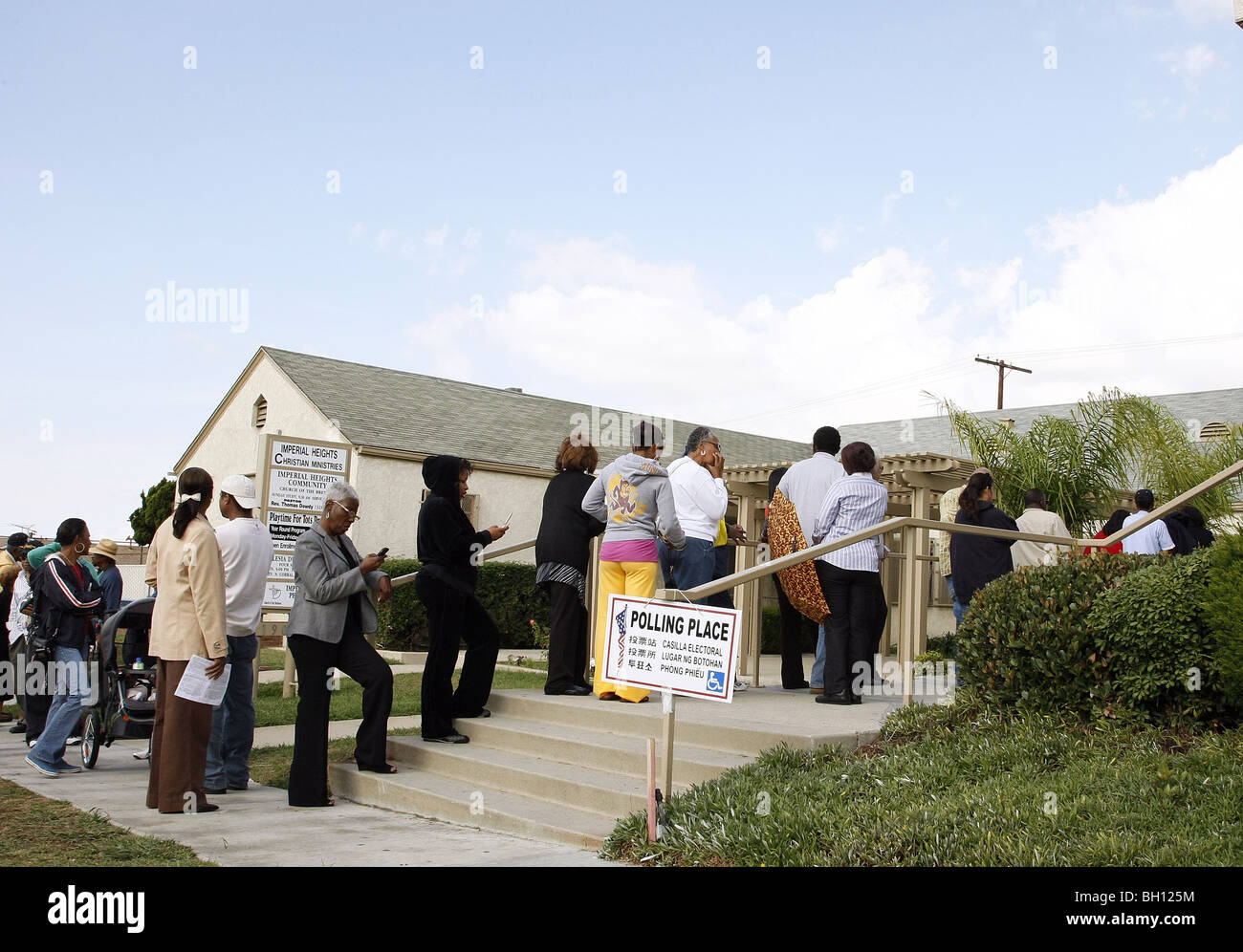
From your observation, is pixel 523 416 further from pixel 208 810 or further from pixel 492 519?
pixel 208 810

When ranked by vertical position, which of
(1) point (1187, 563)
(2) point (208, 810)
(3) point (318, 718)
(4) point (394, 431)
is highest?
(4) point (394, 431)

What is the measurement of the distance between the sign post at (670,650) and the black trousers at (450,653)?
6.44 ft

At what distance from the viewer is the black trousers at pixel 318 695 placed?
700cm

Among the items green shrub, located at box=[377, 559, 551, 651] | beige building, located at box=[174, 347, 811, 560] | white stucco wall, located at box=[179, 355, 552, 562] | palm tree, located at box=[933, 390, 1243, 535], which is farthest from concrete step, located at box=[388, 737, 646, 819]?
beige building, located at box=[174, 347, 811, 560]

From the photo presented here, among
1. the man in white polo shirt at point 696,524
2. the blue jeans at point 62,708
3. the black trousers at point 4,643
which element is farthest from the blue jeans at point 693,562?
the black trousers at point 4,643

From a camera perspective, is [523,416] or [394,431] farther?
[523,416]

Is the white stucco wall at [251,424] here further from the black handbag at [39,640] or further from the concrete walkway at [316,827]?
the concrete walkway at [316,827]

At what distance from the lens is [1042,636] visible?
648cm

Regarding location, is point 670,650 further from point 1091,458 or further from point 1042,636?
point 1091,458

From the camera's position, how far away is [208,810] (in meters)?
6.86

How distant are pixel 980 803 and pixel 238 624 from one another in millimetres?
4880

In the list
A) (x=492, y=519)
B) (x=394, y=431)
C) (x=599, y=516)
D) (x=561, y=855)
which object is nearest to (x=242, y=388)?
(x=394, y=431)
